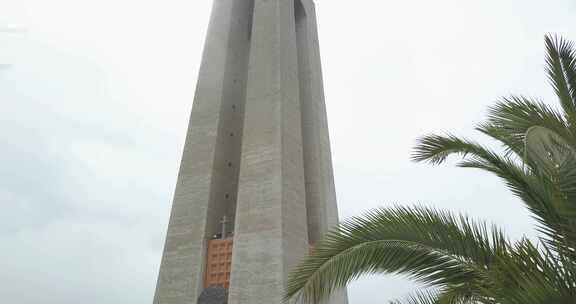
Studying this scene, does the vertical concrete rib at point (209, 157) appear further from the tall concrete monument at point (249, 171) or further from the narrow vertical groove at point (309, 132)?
the narrow vertical groove at point (309, 132)

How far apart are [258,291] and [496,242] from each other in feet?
34.9

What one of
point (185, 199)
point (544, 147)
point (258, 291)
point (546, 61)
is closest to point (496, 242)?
point (544, 147)

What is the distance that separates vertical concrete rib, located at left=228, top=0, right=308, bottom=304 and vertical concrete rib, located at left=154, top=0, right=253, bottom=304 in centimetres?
158

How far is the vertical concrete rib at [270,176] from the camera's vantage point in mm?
13281

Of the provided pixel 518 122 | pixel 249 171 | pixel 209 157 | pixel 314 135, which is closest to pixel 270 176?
pixel 249 171

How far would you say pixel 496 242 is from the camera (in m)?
3.31

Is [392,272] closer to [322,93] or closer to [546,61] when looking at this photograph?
[546,61]

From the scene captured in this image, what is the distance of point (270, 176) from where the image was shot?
15.0 metres

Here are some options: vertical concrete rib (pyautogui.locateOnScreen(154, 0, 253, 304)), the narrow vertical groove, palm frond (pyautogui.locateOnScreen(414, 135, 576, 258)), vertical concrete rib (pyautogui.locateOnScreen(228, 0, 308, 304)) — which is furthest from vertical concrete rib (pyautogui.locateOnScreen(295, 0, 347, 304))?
palm frond (pyautogui.locateOnScreen(414, 135, 576, 258))

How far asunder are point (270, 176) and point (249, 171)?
1056mm

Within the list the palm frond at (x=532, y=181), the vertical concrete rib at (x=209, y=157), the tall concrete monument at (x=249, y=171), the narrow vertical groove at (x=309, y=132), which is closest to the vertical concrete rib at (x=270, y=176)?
the tall concrete monument at (x=249, y=171)

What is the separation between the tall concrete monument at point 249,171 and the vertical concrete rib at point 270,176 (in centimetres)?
4

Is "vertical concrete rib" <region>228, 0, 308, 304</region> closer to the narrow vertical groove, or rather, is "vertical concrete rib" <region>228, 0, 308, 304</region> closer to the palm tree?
the narrow vertical groove

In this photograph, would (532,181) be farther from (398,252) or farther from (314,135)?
(314,135)
